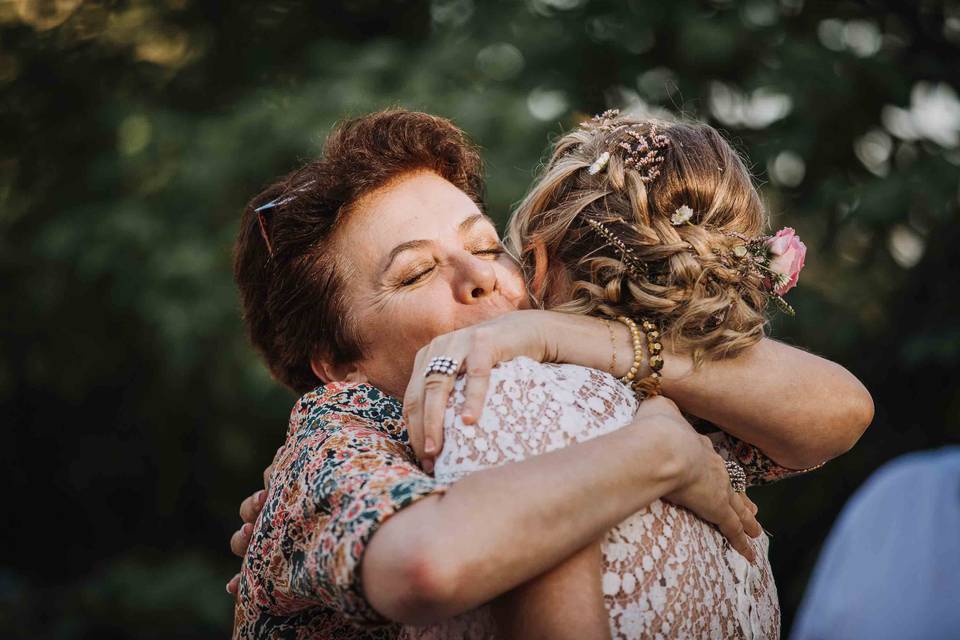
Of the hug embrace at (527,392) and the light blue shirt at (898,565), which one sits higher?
the hug embrace at (527,392)

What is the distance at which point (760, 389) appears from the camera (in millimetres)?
2146

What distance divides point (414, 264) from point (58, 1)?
481cm

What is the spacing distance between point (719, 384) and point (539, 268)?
494mm

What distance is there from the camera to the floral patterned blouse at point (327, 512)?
1.61 m

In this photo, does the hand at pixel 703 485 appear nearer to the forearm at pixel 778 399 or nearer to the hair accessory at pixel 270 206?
the forearm at pixel 778 399

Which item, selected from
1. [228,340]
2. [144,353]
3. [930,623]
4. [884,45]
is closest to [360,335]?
[930,623]

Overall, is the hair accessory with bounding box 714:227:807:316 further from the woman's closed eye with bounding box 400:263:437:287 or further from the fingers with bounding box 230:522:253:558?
the fingers with bounding box 230:522:253:558

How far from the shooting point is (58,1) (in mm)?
6121

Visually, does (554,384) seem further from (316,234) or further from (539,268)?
(316,234)

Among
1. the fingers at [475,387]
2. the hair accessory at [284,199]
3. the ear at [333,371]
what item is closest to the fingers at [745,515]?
the fingers at [475,387]

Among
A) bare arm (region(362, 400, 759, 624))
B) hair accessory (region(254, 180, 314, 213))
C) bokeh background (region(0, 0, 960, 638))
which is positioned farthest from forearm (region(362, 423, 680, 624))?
bokeh background (region(0, 0, 960, 638))

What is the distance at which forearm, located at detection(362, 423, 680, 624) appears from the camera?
4.91 ft

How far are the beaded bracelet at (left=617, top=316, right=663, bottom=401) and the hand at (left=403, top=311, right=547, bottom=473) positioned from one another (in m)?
0.20

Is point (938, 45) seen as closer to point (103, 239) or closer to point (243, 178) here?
point (243, 178)
